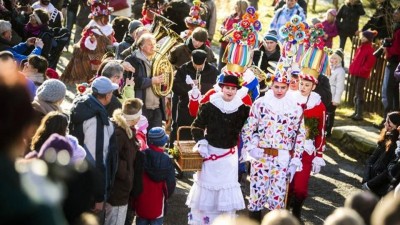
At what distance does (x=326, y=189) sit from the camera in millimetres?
10953

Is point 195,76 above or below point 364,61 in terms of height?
above

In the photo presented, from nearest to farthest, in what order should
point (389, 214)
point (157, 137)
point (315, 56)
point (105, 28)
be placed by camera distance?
point (389, 214), point (157, 137), point (315, 56), point (105, 28)

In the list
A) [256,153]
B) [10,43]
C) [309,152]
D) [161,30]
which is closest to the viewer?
[256,153]

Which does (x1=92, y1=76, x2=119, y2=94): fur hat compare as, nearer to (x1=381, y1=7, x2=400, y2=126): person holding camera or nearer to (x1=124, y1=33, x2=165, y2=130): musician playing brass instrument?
(x1=124, y1=33, x2=165, y2=130): musician playing brass instrument

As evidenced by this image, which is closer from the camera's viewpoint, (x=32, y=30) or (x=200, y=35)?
(x=200, y=35)

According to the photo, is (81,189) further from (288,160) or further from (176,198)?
(176,198)

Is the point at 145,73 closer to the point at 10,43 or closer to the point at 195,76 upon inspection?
the point at 195,76

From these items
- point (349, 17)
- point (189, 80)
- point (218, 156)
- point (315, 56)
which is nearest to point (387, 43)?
point (349, 17)

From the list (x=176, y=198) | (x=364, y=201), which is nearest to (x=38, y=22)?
(x=176, y=198)

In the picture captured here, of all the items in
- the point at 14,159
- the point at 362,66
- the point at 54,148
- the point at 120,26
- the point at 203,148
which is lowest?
the point at 362,66

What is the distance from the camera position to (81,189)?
452 centimetres

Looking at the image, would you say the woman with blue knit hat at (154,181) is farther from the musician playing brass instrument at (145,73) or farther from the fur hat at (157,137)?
the musician playing brass instrument at (145,73)

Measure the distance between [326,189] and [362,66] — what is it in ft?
14.0

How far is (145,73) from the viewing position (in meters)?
10.4
